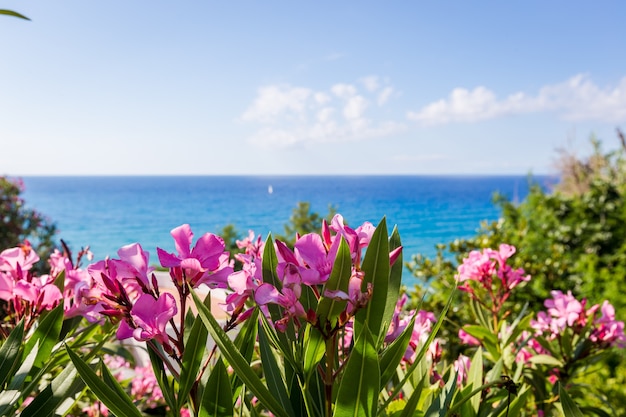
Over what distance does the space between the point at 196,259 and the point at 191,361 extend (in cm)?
12

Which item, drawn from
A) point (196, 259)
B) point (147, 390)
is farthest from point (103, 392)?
point (147, 390)

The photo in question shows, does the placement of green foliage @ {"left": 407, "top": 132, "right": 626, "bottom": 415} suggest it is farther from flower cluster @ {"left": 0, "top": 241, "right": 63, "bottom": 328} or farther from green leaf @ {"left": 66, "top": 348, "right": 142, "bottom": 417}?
green leaf @ {"left": 66, "top": 348, "right": 142, "bottom": 417}

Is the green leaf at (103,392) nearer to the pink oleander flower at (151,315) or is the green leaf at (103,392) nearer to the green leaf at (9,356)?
the pink oleander flower at (151,315)

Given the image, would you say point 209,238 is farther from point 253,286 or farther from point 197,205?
point 197,205

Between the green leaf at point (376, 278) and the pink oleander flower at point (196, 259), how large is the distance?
17 centimetres

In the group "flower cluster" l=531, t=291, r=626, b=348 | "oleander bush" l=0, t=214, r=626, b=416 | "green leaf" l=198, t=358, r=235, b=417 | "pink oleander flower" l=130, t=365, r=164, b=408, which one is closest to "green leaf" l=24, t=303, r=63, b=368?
"oleander bush" l=0, t=214, r=626, b=416

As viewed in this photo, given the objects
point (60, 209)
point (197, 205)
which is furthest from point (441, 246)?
point (60, 209)

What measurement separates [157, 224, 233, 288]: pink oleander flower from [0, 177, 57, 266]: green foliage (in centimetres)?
664

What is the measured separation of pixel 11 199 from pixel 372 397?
7408 millimetres

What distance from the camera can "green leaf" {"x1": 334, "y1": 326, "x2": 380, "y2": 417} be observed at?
1.57 feet

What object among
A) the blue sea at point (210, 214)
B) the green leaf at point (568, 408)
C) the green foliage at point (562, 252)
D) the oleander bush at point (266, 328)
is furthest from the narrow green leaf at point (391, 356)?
the blue sea at point (210, 214)

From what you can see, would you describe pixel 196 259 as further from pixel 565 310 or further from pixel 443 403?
pixel 565 310

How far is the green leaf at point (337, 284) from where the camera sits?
1.61ft

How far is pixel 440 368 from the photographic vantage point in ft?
4.05
